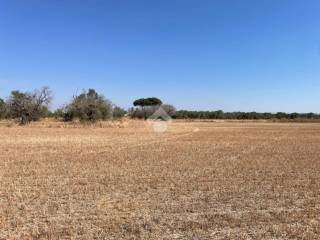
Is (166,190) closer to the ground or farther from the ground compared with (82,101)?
closer to the ground

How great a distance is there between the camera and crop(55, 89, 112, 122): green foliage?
52.7 metres

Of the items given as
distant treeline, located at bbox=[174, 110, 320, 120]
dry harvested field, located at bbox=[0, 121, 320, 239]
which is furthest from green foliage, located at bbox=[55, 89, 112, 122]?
distant treeline, located at bbox=[174, 110, 320, 120]

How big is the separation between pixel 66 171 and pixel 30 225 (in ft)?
19.5

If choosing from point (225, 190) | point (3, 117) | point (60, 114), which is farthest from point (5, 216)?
point (3, 117)

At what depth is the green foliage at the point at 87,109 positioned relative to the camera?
5266 centimetres

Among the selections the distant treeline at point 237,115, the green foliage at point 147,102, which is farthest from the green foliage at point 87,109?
the green foliage at point 147,102

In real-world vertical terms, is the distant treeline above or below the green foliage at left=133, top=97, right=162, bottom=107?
below

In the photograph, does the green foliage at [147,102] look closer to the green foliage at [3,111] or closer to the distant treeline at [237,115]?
the distant treeline at [237,115]

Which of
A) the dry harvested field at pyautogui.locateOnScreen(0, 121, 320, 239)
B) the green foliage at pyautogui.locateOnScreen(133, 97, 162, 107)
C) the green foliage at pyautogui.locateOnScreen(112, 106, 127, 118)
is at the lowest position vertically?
the dry harvested field at pyautogui.locateOnScreen(0, 121, 320, 239)

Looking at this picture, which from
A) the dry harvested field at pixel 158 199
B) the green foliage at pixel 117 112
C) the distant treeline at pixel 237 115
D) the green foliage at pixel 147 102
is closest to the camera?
the dry harvested field at pixel 158 199

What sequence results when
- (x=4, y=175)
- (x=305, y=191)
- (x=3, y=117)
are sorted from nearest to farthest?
1. (x=305, y=191)
2. (x=4, y=175)
3. (x=3, y=117)

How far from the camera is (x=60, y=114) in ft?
187

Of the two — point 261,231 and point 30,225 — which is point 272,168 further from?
point 30,225

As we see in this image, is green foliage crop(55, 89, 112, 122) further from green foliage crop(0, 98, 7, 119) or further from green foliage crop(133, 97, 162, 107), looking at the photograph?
green foliage crop(133, 97, 162, 107)
